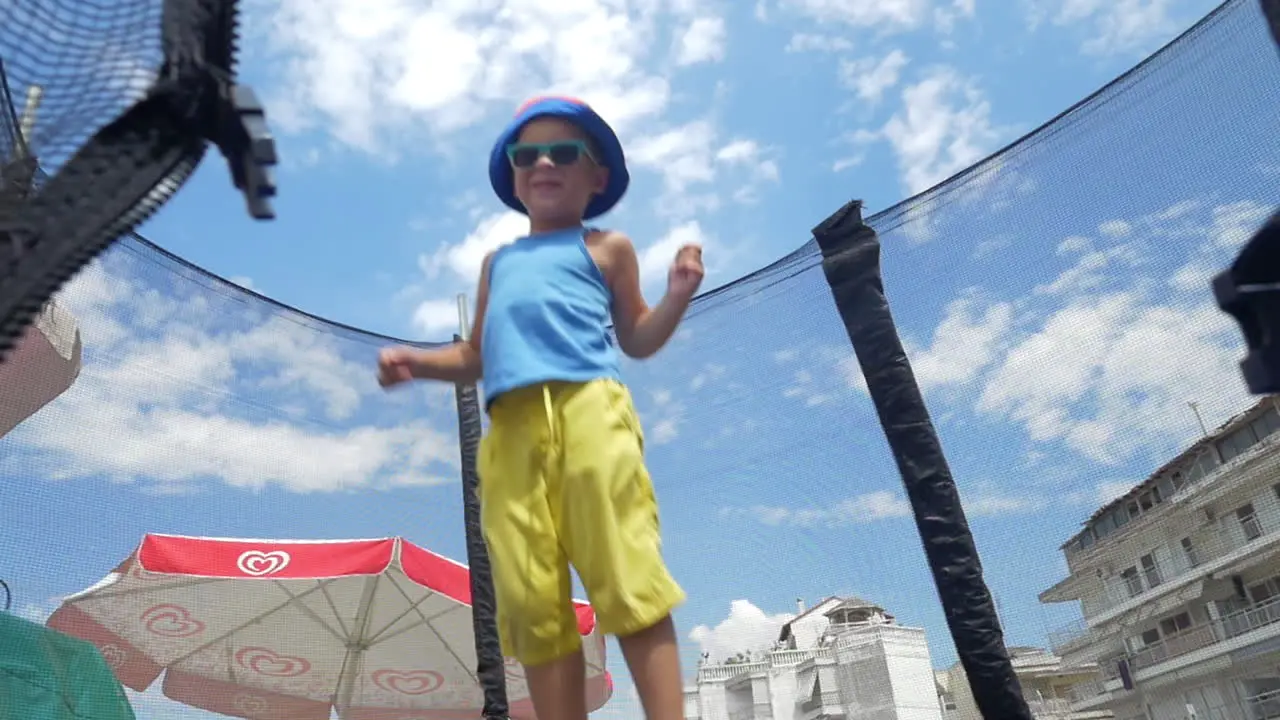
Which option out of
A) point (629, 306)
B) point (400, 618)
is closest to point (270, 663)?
point (400, 618)

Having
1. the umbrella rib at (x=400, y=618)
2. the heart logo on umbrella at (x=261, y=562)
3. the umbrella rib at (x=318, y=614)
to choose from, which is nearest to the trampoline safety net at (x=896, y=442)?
the heart logo on umbrella at (x=261, y=562)

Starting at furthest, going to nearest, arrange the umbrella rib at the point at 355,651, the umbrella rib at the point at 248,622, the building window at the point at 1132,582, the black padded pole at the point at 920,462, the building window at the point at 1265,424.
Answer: the umbrella rib at the point at 355,651
the umbrella rib at the point at 248,622
the building window at the point at 1132,582
the building window at the point at 1265,424
the black padded pole at the point at 920,462

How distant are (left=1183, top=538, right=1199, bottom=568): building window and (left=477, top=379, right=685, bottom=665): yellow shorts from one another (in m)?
2.42

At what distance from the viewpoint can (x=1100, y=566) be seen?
A: 238 centimetres

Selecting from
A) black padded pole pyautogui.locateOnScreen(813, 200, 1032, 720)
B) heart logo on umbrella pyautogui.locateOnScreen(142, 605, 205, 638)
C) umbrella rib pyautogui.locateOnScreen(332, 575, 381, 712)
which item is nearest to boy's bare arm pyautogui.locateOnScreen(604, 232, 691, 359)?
black padded pole pyautogui.locateOnScreen(813, 200, 1032, 720)

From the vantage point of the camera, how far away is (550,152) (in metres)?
1.69

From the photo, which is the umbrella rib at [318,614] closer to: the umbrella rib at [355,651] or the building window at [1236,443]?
the umbrella rib at [355,651]

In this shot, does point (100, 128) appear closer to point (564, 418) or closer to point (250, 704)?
point (564, 418)

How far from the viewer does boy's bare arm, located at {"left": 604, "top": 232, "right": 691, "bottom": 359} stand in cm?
163

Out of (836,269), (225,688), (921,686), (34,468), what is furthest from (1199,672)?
(225,688)

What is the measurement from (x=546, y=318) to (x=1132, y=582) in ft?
7.92

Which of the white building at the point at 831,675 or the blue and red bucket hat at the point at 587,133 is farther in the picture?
the white building at the point at 831,675

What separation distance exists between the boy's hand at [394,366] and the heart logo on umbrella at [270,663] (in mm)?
3715

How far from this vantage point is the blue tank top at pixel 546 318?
59.4 inches
